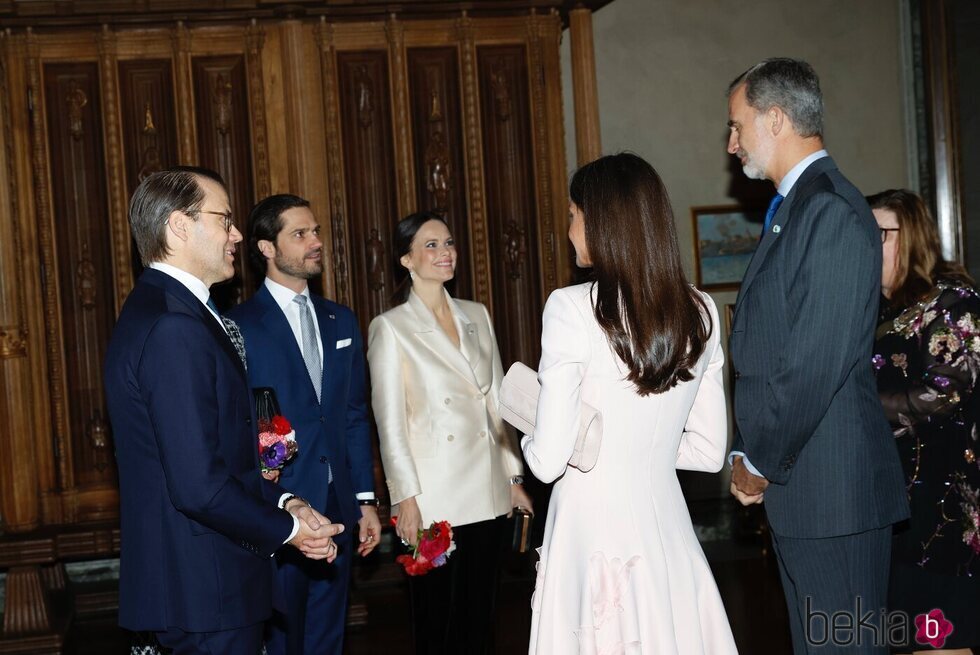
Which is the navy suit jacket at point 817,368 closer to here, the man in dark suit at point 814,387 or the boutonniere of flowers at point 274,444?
the man in dark suit at point 814,387

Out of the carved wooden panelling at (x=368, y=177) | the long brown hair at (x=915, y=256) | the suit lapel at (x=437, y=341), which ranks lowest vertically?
the suit lapel at (x=437, y=341)

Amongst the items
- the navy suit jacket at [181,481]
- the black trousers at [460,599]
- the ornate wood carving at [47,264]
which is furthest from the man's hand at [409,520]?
the ornate wood carving at [47,264]

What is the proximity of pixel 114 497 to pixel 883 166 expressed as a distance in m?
5.28

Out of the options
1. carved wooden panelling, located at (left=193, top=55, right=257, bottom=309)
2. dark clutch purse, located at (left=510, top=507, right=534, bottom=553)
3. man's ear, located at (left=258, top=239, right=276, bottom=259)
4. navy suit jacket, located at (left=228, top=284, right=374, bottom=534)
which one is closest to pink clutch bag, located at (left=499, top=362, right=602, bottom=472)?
dark clutch purse, located at (left=510, top=507, right=534, bottom=553)

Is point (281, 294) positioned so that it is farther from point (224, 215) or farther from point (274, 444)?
point (224, 215)

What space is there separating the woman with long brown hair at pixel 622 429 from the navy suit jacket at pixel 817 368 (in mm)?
215

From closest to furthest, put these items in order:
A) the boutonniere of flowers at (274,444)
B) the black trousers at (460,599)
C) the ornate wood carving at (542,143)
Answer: the boutonniere of flowers at (274,444), the black trousers at (460,599), the ornate wood carving at (542,143)

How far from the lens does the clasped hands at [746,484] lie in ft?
8.52

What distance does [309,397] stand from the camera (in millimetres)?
3607

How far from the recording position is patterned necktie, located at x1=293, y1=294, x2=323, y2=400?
12.2 ft

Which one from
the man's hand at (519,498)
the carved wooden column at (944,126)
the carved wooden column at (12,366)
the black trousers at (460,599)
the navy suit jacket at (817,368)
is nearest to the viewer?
the navy suit jacket at (817,368)

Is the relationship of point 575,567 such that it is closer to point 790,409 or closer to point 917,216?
point 790,409

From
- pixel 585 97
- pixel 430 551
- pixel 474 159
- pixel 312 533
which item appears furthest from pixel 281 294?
pixel 585 97

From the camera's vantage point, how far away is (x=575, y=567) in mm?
2352
